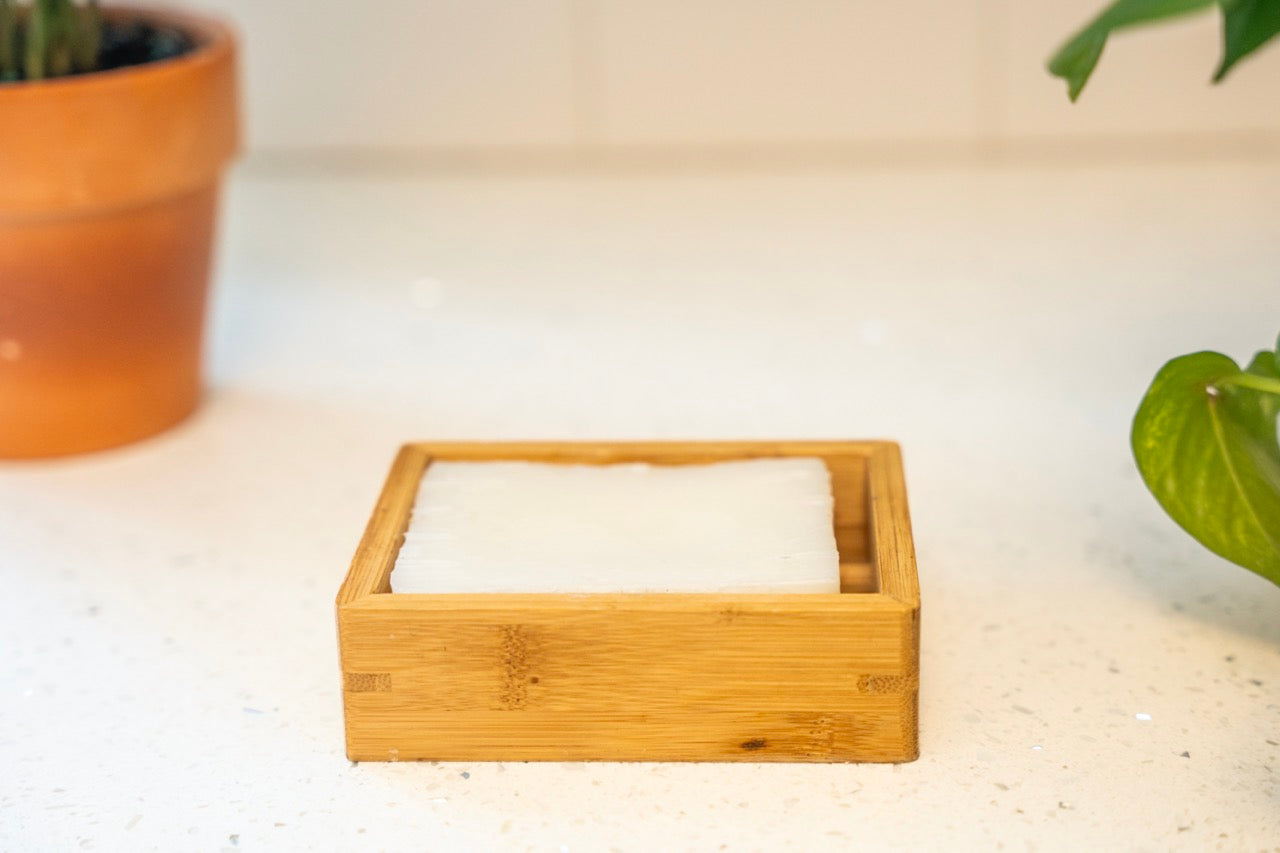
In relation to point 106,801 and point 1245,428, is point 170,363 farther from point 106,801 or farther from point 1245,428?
point 1245,428

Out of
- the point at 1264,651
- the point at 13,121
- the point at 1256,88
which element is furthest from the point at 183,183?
the point at 1256,88

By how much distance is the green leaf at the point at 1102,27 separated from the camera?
17.4 inches

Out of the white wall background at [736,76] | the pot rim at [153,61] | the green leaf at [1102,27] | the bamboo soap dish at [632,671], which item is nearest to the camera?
the green leaf at [1102,27]

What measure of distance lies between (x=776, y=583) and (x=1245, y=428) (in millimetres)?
226

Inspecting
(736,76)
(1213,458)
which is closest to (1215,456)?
(1213,458)

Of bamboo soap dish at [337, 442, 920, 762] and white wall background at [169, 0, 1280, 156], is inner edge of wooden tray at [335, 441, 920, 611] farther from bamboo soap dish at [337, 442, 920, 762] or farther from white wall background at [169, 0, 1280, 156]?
white wall background at [169, 0, 1280, 156]

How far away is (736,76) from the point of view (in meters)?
1.43

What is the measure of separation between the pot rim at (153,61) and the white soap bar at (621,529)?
306 millimetres

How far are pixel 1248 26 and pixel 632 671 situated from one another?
33cm

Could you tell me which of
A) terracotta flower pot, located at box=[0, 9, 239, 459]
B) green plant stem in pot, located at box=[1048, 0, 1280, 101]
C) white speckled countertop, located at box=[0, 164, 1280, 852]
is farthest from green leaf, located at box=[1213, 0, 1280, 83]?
terracotta flower pot, located at box=[0, 9, 239, 459]

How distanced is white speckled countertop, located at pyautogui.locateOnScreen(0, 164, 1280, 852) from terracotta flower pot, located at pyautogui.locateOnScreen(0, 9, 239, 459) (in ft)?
0.12

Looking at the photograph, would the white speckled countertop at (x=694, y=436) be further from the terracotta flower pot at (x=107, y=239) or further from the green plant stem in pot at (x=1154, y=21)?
the green plant stem in pot at (x=1154, y=21)

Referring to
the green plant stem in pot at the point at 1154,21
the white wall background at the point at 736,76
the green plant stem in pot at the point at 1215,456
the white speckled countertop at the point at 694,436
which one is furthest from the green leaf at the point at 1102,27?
the white wall background at the point at 736,76

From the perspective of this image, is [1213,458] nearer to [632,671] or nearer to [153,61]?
[632,671]
